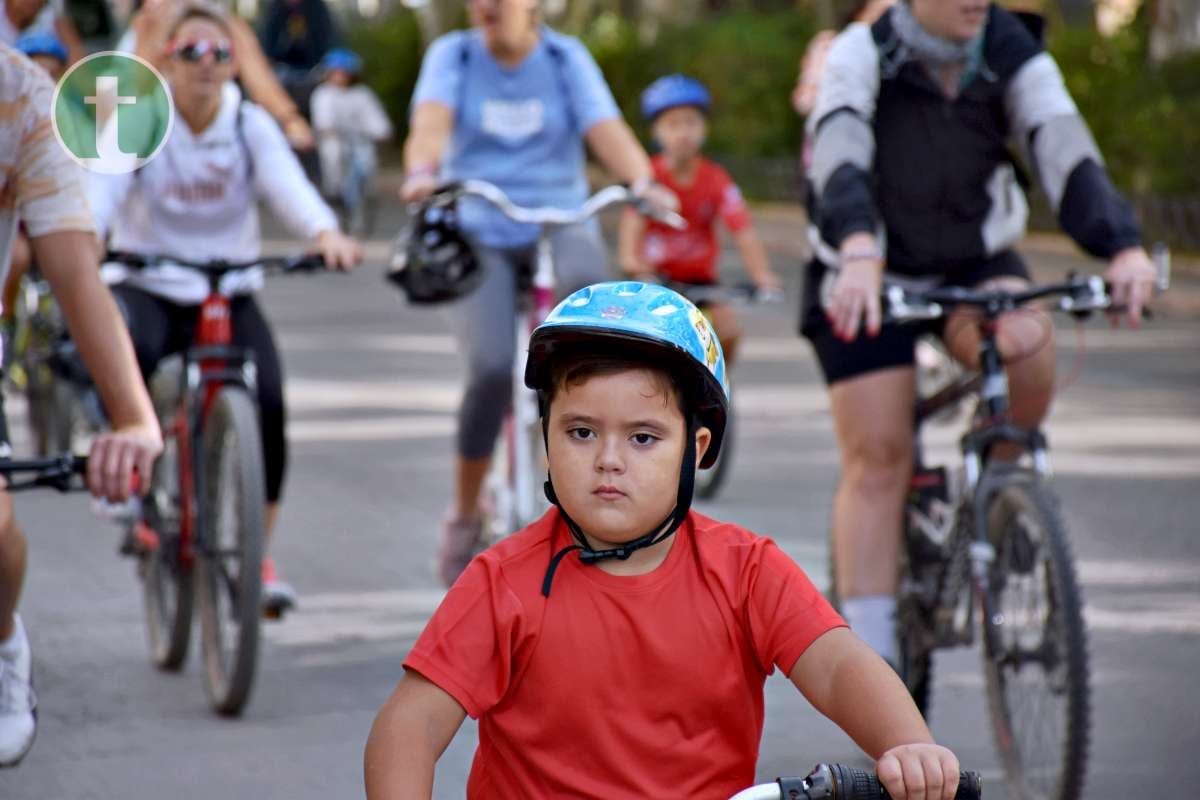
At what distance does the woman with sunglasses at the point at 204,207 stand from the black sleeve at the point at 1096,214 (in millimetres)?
2199

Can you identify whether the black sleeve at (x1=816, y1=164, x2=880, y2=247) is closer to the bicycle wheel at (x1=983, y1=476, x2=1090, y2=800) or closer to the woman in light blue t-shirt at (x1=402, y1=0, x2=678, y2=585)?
the bicycle wheel at (x1=983, y1=476, x2=1090, y2=800)

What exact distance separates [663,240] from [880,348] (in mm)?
4897

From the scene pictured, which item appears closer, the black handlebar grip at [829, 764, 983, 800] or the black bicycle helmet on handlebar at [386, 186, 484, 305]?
the black handlebar grip at [829, 764, 983, 800]

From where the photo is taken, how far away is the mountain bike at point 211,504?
6.15m

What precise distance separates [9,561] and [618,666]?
1.63m

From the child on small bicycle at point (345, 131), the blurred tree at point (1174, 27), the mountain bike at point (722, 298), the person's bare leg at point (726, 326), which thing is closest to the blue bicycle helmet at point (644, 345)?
the mountain bike at point (722, 298)

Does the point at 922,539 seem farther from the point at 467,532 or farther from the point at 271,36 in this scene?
the point at 271,36

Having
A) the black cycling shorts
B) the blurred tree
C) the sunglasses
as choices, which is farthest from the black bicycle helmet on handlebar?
the blurred tree

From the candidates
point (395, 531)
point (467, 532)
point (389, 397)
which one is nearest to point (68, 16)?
point (389, 397)

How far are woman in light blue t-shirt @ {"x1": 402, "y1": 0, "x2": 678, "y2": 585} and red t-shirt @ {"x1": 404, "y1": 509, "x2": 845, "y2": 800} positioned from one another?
4014 mm

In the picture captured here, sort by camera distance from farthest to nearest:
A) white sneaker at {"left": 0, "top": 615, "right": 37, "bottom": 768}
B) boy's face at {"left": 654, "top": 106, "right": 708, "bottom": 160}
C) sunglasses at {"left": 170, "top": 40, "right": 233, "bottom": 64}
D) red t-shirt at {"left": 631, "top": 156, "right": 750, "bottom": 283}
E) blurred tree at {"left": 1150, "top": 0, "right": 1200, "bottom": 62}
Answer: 1. blurred tree at {"left": 1150, "top": 0, "right": 1200, "bottom": 62}
2. boy's face at {"left": 654, "top": 106, "right": 708, "bottom": 160}
3. red t-shirt at {"left": 631, "top": 156, "right": 750, "bottom": 283}
4. sunglasses at {"left": 170, "top": 40, "right": 233, "bottom": 64}
5. white sneaker at {"left": 0, "top": 615, "right": 37, "bottom": 768}

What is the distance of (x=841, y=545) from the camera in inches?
222

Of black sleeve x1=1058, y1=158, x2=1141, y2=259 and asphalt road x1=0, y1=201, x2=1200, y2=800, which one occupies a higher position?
black sleeve x1=1058, y1=158, x2=1141, y2=259

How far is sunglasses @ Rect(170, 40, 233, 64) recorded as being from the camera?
6605 millimetres
